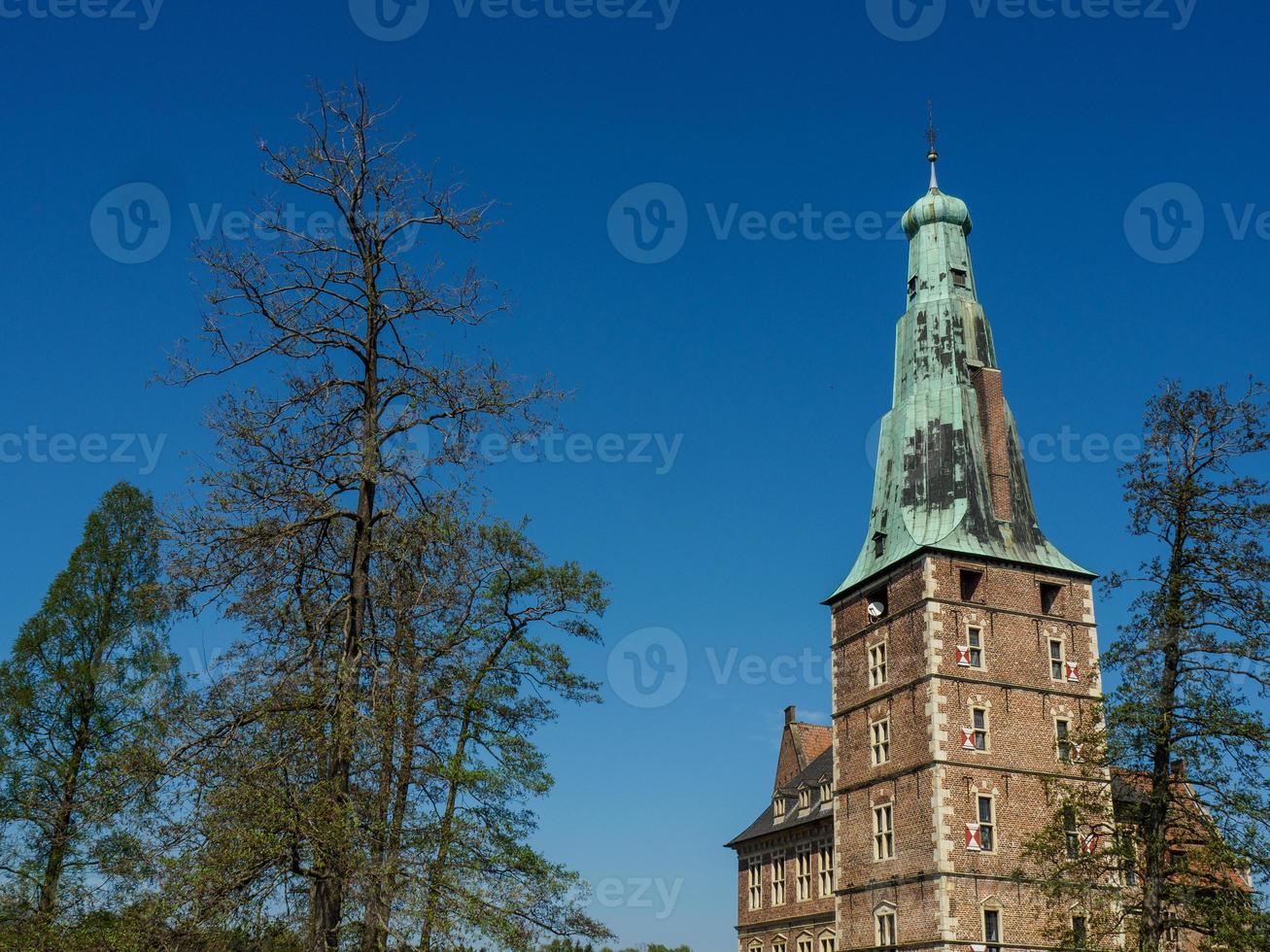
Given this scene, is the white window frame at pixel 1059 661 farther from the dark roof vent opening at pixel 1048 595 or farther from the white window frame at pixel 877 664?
the white window frame at pixel 877 664

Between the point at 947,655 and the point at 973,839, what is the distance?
6.35 m

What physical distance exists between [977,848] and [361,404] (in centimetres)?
3278

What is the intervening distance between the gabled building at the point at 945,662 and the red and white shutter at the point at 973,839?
0.07m

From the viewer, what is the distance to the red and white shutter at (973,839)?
136 feet

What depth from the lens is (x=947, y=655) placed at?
43781mm

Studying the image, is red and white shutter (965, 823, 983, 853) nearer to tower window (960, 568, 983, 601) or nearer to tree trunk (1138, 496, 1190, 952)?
tower window (960, 568, 983, 601)

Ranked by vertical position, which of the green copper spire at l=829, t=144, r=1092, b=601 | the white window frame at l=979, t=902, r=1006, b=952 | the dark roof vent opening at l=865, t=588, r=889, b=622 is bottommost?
the white window frame at l=979, t=902, r=1006, b=952

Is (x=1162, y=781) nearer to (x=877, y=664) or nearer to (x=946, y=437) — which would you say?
(x=877, y=664)

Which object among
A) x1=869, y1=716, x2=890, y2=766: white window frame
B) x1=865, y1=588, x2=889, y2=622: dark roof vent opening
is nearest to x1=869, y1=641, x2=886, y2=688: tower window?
x1=865, y1=588, x2=889, y2=622: dark roof vent opening

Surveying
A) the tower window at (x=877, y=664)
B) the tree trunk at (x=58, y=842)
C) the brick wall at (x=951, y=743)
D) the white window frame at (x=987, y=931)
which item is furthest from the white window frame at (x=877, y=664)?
the tree trunk at (x=58, y=842)

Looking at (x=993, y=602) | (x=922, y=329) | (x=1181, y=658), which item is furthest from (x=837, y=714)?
(x=1181, y=658)

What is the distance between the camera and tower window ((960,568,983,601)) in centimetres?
4562

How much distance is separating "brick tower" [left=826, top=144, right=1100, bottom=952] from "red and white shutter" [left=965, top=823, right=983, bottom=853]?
53 mm

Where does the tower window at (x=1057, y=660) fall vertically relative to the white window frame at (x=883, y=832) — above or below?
above
